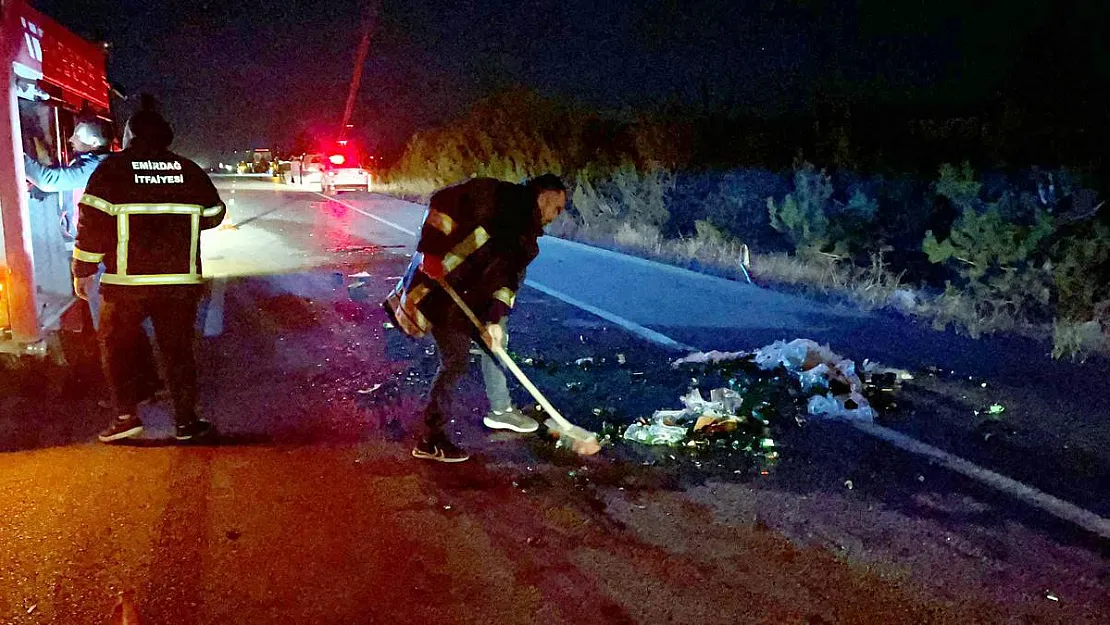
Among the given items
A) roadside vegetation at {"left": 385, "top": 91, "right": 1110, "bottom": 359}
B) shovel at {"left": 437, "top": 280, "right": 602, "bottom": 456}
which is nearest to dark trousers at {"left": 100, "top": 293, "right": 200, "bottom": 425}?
shovel at {"left": 437, "top": 280, "right": 602, "bottom": 456}

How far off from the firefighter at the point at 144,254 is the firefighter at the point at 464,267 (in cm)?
125

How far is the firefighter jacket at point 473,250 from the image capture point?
487 cm

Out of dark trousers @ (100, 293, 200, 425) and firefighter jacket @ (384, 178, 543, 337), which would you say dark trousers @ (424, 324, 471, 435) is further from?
dark trousers @ (100, 293, 200, 425)

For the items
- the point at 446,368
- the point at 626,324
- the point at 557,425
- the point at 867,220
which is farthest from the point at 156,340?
the point at 867,220

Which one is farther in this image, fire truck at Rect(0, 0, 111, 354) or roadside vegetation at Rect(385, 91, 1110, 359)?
roadside vegetation at Rect(385, 91, 1110, 359)

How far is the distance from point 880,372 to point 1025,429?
137 cm

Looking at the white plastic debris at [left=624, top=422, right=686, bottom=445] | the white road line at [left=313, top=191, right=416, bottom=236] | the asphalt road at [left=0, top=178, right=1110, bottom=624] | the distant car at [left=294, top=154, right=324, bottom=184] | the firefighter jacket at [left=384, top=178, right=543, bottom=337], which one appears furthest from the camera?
the distant car at [left=294, top=154, right=324, bottom=184]

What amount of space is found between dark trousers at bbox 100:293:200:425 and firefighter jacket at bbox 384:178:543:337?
1.34 m

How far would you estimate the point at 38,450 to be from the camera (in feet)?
17.2

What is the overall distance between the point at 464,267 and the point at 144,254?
184 centimetres

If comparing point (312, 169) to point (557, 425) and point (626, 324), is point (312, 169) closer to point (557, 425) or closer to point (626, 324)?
point (626, 324)

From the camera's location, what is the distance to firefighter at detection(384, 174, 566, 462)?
4.88 m

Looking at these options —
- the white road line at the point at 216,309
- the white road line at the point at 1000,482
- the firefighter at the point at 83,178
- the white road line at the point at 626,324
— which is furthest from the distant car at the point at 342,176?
the white road line at the point at 1000,482

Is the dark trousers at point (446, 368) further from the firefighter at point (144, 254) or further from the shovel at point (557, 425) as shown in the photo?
the firefighter at point (144, 254)
